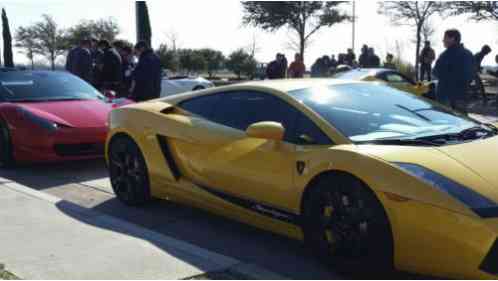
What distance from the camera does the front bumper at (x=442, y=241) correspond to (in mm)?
2973

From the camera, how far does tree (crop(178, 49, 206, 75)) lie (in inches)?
1539

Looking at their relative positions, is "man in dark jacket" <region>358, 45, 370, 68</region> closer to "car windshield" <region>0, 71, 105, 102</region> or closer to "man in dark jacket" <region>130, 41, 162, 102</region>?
"man in dark jacket" <region>130, 41, 162, 102</region>

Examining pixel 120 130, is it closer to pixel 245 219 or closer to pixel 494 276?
pixel 245 219

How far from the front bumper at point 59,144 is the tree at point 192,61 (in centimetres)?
3246

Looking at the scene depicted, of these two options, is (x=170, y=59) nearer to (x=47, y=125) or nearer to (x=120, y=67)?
(x=120, y=67)

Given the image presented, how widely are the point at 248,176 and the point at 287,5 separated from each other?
3026 centimetres

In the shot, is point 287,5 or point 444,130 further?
point 287,5

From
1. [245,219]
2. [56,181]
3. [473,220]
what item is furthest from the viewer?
[56,181]

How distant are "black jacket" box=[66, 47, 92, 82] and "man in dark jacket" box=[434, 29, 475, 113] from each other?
679cm

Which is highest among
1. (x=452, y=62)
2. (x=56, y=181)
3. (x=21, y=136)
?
(x=452, y=62)

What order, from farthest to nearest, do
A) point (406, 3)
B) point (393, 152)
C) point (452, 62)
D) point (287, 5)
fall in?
point (287, 5) → point (406, 3) → point (452, 62) → point (393, 152)

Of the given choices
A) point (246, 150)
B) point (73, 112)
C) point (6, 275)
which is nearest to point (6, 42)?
point (73, 112)

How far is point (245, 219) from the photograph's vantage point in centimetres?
423

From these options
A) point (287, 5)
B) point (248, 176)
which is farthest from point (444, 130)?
point (287, 5)
